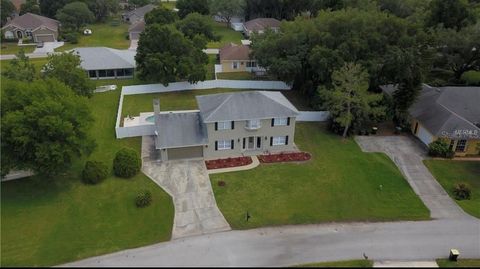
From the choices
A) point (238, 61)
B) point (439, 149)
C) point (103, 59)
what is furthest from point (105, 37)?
point (439, 149)

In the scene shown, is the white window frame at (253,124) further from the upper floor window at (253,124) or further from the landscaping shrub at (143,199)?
the landscaping shrub at (143,199)

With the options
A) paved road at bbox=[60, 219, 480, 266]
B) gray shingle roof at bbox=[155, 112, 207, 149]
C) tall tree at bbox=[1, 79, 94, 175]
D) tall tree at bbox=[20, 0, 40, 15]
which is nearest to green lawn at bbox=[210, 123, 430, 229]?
paved road at bbox=[60, 219, 480, 266]

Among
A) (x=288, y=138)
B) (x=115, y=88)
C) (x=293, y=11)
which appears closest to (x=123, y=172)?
(x=288, y=138)

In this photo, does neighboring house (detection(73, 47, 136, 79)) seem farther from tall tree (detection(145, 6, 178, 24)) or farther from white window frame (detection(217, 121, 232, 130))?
white window frame (detection(217, 121, 232, 130))

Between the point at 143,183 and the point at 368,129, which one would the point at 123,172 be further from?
the point at 368,129

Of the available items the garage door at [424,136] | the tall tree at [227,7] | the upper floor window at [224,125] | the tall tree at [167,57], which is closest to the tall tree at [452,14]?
the garage door at [424,136]

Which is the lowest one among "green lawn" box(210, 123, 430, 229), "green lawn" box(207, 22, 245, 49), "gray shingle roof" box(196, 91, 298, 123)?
"green lawn" box(210, 123, 430, 229)
